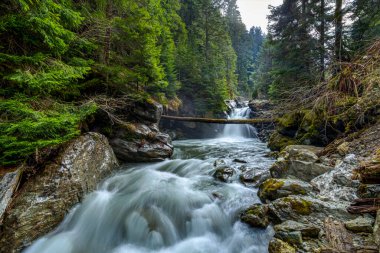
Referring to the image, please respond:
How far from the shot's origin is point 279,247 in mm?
3166

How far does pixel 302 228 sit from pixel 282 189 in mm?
1558

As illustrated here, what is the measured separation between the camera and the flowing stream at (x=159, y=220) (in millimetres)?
4500

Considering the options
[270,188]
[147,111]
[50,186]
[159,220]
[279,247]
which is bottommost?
[159,220]

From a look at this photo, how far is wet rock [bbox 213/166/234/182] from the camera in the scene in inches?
278

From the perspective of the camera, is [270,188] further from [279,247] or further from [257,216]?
[279,247]

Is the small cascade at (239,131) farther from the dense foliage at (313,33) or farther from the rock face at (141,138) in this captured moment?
the rock face at (141,138)

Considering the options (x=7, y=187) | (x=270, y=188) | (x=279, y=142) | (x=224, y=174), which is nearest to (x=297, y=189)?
(x=270, y=188)

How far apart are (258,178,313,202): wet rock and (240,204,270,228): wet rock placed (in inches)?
19.1

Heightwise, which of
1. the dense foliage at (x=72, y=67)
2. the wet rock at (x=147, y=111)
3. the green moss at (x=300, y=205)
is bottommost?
the green moss at (x=300, y=205)

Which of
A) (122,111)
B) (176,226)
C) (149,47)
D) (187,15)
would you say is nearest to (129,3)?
(149,47)

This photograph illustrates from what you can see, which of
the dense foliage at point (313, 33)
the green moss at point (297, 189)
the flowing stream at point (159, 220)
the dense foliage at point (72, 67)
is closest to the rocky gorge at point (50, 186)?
the flowing stream at point (159, 220)

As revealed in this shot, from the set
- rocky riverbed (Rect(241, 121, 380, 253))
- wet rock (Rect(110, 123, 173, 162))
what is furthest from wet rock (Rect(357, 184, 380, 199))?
wet rock (Rect(110, 123, 173, 162))

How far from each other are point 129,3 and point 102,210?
33.6 ft

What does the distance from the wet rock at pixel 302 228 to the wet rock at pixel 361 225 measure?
17.1 inches
